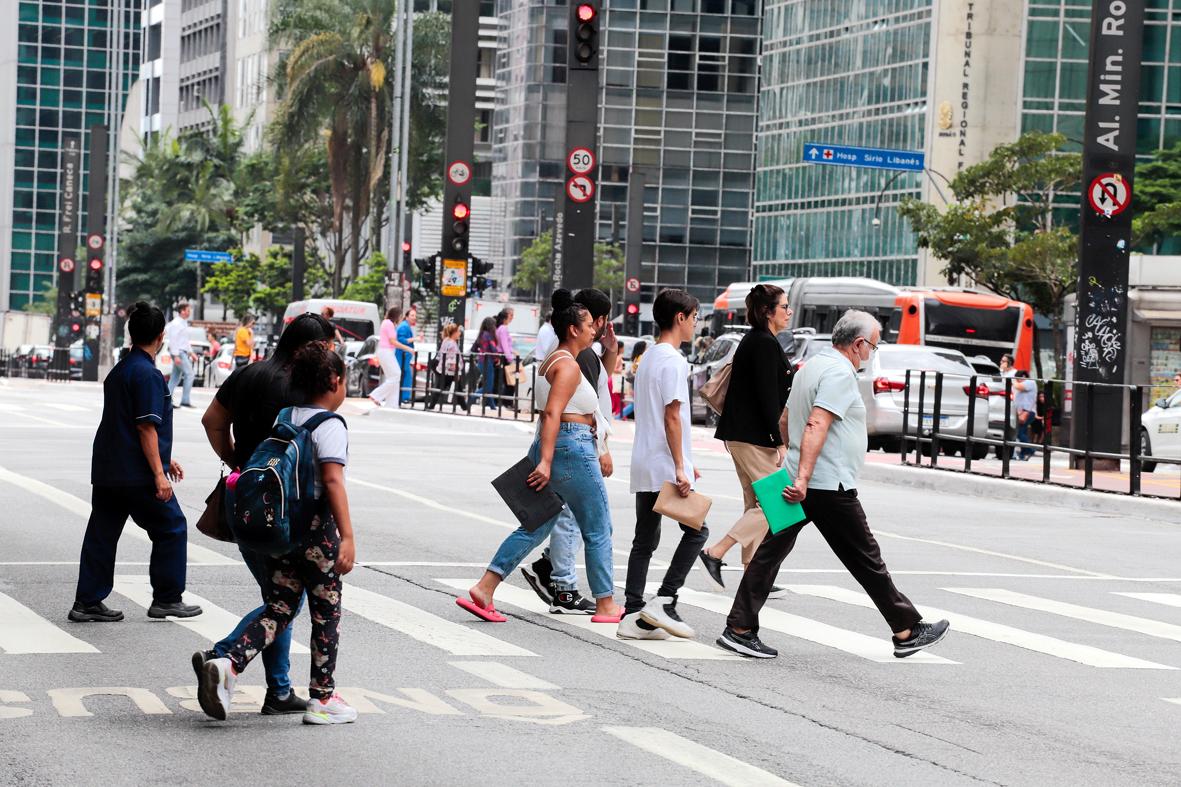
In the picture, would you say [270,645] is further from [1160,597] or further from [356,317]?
[356,317]

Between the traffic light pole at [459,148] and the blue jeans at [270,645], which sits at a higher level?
the traffic light pole at [459,148]

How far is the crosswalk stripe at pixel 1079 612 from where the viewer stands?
12.5m

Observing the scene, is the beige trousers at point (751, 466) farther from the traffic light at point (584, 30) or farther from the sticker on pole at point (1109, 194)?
the sticker on pole at point (1109, 194)

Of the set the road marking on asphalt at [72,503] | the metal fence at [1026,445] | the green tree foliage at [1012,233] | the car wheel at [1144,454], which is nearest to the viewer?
the road marking on asphalt at [72,503]

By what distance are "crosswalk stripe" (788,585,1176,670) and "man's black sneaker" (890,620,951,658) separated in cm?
84

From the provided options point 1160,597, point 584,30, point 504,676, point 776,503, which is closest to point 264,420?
point 504,676

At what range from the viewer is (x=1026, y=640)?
38.6 ft

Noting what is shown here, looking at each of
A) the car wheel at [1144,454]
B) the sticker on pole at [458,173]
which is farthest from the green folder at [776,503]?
the sticker on pole at [458,173]

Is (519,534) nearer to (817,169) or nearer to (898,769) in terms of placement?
(898,769)

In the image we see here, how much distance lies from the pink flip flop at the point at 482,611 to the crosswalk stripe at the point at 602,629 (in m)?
0.34

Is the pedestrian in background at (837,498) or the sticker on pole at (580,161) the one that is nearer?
the pedestrian in background at (837,498)

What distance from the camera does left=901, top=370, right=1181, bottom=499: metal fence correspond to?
22.9 m

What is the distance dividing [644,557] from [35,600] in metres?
3.25

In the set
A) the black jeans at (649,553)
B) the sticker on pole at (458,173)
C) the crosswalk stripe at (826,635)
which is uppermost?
the sticker on pole at (458,173)
